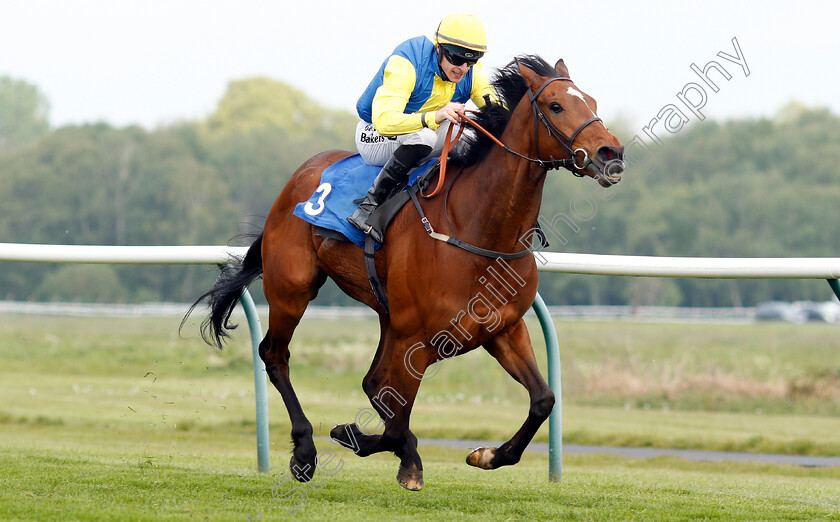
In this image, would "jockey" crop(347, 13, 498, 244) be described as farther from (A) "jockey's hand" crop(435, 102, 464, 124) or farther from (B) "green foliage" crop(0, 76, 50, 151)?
(B) "green foliage" crop(0, 76, 50, 151)

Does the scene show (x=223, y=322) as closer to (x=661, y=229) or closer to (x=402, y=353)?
(x=402, y=353)

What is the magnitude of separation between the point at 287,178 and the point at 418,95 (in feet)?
119

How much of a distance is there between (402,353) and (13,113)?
6263 centimetres

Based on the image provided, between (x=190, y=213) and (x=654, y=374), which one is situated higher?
(x=654, y=374)

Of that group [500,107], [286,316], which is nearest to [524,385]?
[500,107]

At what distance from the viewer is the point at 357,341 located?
58.3ft

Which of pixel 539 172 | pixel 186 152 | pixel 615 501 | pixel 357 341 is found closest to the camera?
pixel 539 172

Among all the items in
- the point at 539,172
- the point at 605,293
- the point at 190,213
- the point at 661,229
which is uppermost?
the point at 539,172

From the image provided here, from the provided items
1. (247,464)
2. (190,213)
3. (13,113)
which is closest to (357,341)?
(247,464)

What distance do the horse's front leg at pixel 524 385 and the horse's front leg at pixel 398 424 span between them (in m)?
0.26

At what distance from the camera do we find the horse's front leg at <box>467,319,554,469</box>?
12.9ft

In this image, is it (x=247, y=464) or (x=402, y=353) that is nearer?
(x=402, y=353)

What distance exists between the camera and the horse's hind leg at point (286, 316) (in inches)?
183

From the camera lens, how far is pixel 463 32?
399cm
